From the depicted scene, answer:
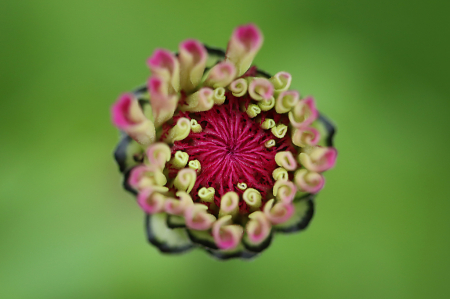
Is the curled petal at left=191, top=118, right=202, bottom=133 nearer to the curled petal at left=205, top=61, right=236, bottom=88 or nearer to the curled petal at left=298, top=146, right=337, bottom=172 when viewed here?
the curled petal at left=205, top=61, right=236, bottom=88

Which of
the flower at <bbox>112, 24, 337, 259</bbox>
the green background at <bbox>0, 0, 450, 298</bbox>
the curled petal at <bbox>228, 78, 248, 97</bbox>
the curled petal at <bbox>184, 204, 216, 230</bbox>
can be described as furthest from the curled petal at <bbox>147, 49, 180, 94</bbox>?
the green background at <bbox>0, 0, 450, 298</bbox>

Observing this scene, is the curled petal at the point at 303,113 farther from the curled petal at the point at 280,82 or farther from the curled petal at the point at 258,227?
the curled petal at the point at 258,227

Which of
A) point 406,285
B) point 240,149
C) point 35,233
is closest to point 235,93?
point 240,149

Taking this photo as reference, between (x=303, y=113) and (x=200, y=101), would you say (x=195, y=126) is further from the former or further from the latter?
(x=303, y=113)

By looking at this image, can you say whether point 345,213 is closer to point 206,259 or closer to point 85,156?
point 206,259

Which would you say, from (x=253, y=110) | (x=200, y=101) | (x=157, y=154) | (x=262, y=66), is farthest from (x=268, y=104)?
(x=262, y=66)

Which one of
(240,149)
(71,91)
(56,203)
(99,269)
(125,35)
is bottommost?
(99,269)
